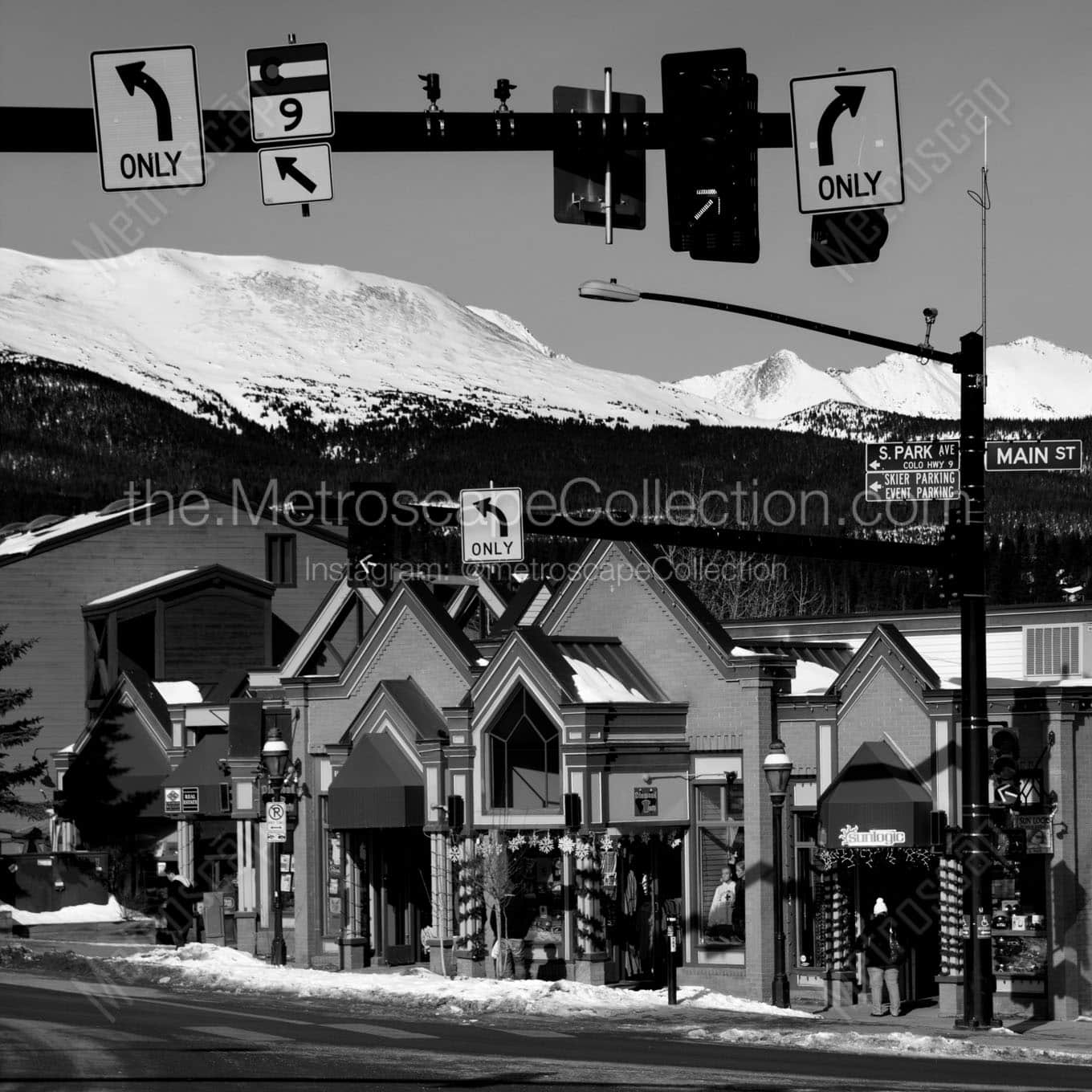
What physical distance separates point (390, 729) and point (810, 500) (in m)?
129

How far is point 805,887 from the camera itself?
117 ft

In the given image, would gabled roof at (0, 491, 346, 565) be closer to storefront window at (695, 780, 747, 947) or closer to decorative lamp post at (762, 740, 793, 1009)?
storefront window at (695, 780, 747, 947)

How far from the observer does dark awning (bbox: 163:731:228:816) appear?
48188 mm

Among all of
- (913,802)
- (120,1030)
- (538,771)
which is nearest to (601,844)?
(538,771)

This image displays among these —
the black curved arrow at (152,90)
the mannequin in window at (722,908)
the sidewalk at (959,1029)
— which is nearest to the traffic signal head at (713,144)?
the black curved arrow at (152,90)

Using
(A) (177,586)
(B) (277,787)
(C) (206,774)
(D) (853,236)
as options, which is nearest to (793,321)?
(D) (853,236)

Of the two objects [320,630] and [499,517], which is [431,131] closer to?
[499,517]

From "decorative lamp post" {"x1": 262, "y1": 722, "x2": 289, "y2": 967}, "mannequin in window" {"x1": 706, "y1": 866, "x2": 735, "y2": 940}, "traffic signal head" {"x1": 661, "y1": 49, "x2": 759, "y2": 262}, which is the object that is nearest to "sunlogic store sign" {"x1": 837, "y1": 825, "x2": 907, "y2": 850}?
"mannequin in window" {"x1": 706, "y1": 866, "x2": 735, "y2": 940}

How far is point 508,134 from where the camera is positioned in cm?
1573

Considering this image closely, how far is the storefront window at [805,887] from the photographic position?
3559cm

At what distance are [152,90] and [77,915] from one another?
39939 millimetres

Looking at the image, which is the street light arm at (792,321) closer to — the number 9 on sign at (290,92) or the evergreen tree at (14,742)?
the number 9 on sign at (290,92)

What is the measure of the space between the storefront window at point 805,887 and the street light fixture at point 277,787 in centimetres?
991

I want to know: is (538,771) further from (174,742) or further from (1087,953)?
(174,742)
